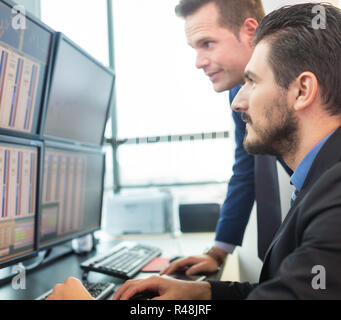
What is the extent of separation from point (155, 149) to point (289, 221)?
1.90 metres

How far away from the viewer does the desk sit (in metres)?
0.92

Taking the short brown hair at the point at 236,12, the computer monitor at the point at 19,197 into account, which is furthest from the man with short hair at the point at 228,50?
the computer monitor at the point at 19,197

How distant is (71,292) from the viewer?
27.6 inches

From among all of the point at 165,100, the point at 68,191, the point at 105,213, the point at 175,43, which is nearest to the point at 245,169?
the point at 68,191

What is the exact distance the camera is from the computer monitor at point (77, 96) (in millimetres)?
1125

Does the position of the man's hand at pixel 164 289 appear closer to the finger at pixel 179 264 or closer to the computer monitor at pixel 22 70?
the finger at pixel 179 264

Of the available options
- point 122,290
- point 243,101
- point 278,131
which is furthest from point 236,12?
point 122,290

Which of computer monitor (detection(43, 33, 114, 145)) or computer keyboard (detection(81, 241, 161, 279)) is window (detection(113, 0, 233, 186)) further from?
computer keyboard (detection(81, 241, 161, 279))

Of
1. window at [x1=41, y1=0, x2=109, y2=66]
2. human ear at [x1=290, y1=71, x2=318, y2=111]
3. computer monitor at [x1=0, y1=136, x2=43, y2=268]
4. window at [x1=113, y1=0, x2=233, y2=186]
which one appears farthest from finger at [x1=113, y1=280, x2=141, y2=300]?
window at [x1=41, y1=0, x2=109, y2=66]

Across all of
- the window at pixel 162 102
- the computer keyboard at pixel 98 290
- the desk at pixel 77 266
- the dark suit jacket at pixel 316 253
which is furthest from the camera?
the window at pixel 162 102

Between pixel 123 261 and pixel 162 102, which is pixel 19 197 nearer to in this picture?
pixel 123 261

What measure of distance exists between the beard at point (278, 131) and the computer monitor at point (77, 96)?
0.71 metres

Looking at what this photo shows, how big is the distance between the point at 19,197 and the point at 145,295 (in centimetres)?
49

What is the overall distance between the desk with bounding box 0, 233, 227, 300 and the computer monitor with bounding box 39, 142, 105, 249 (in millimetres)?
102
